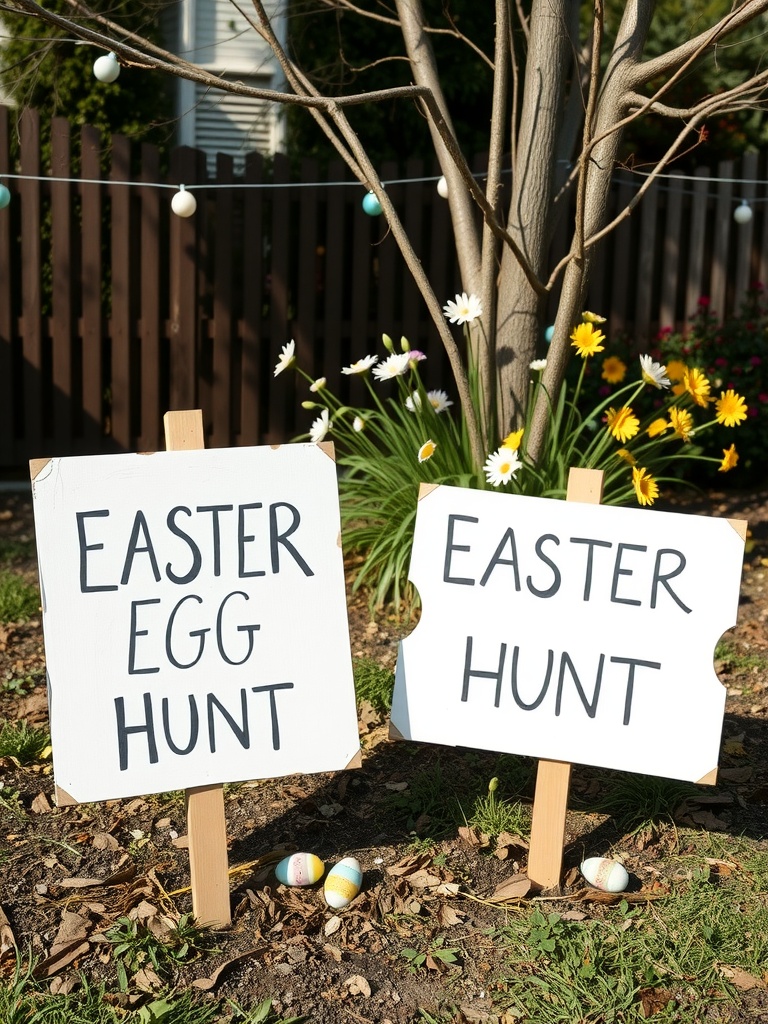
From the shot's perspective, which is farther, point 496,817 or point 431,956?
point 496,817

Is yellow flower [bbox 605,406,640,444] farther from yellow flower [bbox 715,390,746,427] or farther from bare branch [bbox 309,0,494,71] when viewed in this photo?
bare branch [bbox 309,0,494,71]

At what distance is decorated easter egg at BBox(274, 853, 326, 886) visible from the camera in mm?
2363

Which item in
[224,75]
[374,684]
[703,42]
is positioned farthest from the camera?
[224,75]

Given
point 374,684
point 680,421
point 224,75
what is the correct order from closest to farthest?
point 374,684 → point 680,421 → point 224,75

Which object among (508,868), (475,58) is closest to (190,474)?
(508,868)

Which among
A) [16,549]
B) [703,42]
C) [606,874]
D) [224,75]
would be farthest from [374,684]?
[224,75]

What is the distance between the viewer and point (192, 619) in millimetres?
2273

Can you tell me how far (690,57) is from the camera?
3000 millimetres

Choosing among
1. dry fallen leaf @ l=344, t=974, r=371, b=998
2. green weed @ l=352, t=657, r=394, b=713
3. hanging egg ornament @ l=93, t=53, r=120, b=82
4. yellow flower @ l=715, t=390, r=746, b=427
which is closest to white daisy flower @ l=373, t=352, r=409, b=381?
green weed @ l=352, t=657, r=394, b=713

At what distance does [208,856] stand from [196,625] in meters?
0.48

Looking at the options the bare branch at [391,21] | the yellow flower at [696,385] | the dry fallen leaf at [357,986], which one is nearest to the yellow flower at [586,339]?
the yellow flower at [696,385]

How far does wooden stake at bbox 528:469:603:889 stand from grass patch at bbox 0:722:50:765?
4.73 ft

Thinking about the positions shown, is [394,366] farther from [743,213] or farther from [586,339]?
[743,213]

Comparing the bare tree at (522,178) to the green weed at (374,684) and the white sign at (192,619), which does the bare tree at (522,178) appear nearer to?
the green weed at (374,684)
